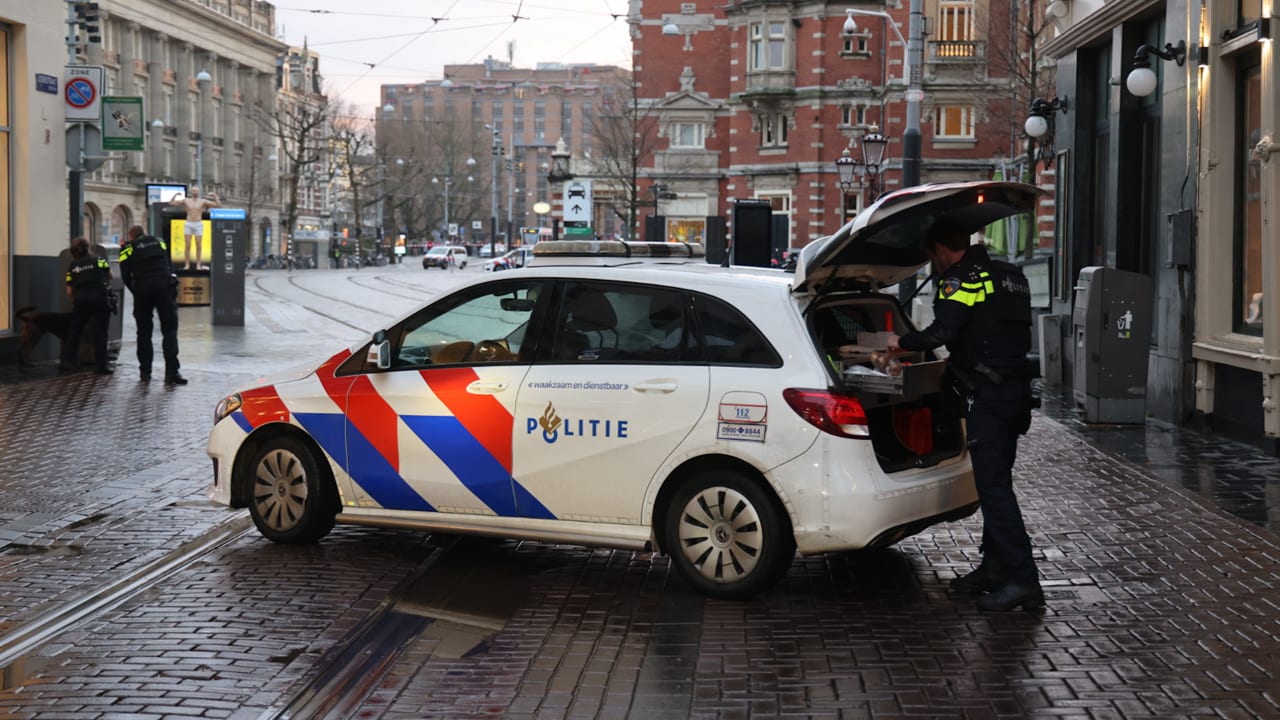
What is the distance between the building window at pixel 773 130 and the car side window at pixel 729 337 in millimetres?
64446

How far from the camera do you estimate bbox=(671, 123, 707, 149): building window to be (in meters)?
73.9

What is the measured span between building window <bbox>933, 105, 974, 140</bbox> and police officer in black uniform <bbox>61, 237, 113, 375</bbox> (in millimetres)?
49541

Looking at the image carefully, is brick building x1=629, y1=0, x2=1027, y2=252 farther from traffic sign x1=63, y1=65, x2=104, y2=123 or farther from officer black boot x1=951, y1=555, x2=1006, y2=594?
officer black boot x1=951, y1=555, x2=1006, y2=594

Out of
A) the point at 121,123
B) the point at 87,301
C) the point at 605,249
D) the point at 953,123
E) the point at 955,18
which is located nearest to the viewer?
the point at 605,249

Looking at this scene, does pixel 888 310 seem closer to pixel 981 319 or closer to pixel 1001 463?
pixel 981 319

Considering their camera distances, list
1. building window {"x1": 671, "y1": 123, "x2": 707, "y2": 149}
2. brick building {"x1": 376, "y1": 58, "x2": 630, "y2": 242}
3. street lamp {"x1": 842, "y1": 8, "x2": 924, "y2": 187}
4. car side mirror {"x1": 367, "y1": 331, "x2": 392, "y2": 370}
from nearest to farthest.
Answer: car side mirror {"x1": 367, "y1": 331, "x2": 392, "y2": 370}
street lamp {"x1": 842, "y1": 8, "x2": 924, "y2": 187}
building window {"x1": 671, "y1": 123, "x2": 707, "y2": 149}
brick building {"x1": 376, "y1": 58, "x2": 630, "y2": 242}

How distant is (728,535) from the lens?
6.79 m

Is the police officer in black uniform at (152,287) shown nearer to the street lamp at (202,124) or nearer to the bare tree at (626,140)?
the bare tree at (626,140)

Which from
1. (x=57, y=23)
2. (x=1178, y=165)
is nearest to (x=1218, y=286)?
(x=1178, y=165)

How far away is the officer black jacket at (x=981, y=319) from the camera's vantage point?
6734mm

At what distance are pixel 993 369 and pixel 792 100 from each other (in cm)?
6484

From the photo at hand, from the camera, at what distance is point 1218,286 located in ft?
43.2

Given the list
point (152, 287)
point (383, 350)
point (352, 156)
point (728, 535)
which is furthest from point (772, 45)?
point (728, 535)

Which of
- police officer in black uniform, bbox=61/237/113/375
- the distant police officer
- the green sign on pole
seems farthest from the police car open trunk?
the green sign on pole
